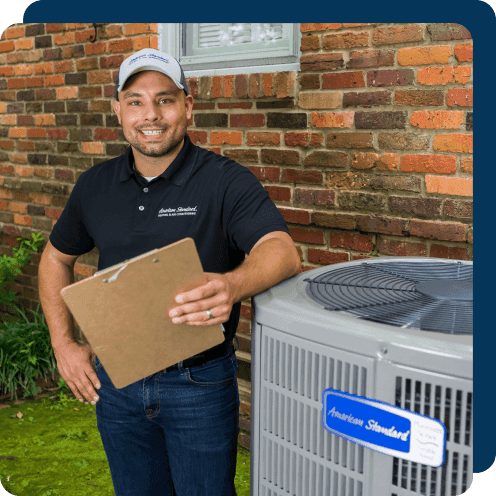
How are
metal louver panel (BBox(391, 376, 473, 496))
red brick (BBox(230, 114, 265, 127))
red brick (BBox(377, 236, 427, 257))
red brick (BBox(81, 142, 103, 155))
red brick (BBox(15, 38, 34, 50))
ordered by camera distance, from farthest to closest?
red brick (BBox(15, 38, 34, 50))
red brick (BBox(81, 142, 103, 155))
red brick (BBox(230, 114, 265, 127))
red brick (BBox(377, 236, 427, 257))
metal louver panel (BBox(391, 376, 473, 496))

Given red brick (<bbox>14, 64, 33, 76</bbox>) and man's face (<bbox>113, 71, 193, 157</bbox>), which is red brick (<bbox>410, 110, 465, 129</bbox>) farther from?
red brick (<bbox>14, 64, 33, 76</bbox>)

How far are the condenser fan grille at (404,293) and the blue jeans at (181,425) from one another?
1.44 ft

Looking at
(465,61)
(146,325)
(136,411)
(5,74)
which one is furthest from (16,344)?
(465,61)

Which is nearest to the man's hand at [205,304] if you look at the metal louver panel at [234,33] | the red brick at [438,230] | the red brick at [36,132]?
the red brick at [438,230]

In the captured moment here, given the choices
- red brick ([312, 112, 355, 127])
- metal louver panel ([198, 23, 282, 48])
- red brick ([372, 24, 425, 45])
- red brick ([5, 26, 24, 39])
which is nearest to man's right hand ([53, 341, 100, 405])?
red brick ([312, 112, 355, 127])

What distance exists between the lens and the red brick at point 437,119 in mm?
2037

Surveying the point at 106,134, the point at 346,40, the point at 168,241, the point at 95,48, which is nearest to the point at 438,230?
the point at 346,40

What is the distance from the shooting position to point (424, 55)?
6.83ft

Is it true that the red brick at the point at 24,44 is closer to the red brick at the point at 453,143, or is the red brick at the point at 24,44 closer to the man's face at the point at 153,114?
the man's face at the point at 153,114

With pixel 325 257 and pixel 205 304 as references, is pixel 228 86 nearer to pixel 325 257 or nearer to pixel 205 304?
pixel 325 257

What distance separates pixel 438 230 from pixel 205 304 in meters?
1.25

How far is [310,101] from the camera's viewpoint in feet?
8.06

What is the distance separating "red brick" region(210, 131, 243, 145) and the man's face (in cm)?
108

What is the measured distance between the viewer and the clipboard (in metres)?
1.14
